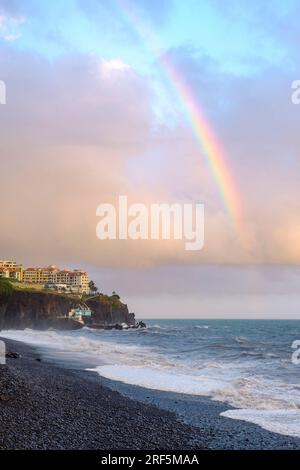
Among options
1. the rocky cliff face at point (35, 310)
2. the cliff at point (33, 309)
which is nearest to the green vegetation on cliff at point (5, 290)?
the cliff at point (33, 309)

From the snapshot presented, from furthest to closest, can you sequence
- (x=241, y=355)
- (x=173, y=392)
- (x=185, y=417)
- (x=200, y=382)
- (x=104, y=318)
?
(x=104, y=318)
(x=241, y=355)
(x=200, y=382)
(x=173, y=392)
(x=185, y=417)

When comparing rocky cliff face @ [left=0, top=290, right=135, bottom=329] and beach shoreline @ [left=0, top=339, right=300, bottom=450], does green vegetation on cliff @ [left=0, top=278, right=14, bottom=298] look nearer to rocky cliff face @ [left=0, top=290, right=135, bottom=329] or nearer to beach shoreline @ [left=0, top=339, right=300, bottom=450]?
rocky cliff face @ [left=0, top=290, right=135, bottom=329]

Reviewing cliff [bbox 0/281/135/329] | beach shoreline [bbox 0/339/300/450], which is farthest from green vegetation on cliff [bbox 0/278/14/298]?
beach shoreline [bbox 0/339/300/450]

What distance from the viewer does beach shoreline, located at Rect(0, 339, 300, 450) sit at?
51.1ft

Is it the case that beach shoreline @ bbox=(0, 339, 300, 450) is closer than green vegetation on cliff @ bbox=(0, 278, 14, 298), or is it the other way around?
beach shoreline @ bbox=(0, 339, 300, 450)

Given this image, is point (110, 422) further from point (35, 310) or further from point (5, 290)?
point (35, 310)

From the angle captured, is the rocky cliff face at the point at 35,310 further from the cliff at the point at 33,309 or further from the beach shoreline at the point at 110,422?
the beach shoreline at the point at 110,422

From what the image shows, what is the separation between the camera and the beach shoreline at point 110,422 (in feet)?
51.1

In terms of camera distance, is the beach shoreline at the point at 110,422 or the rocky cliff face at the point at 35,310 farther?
the rocky cliff face at the point at 35,310
